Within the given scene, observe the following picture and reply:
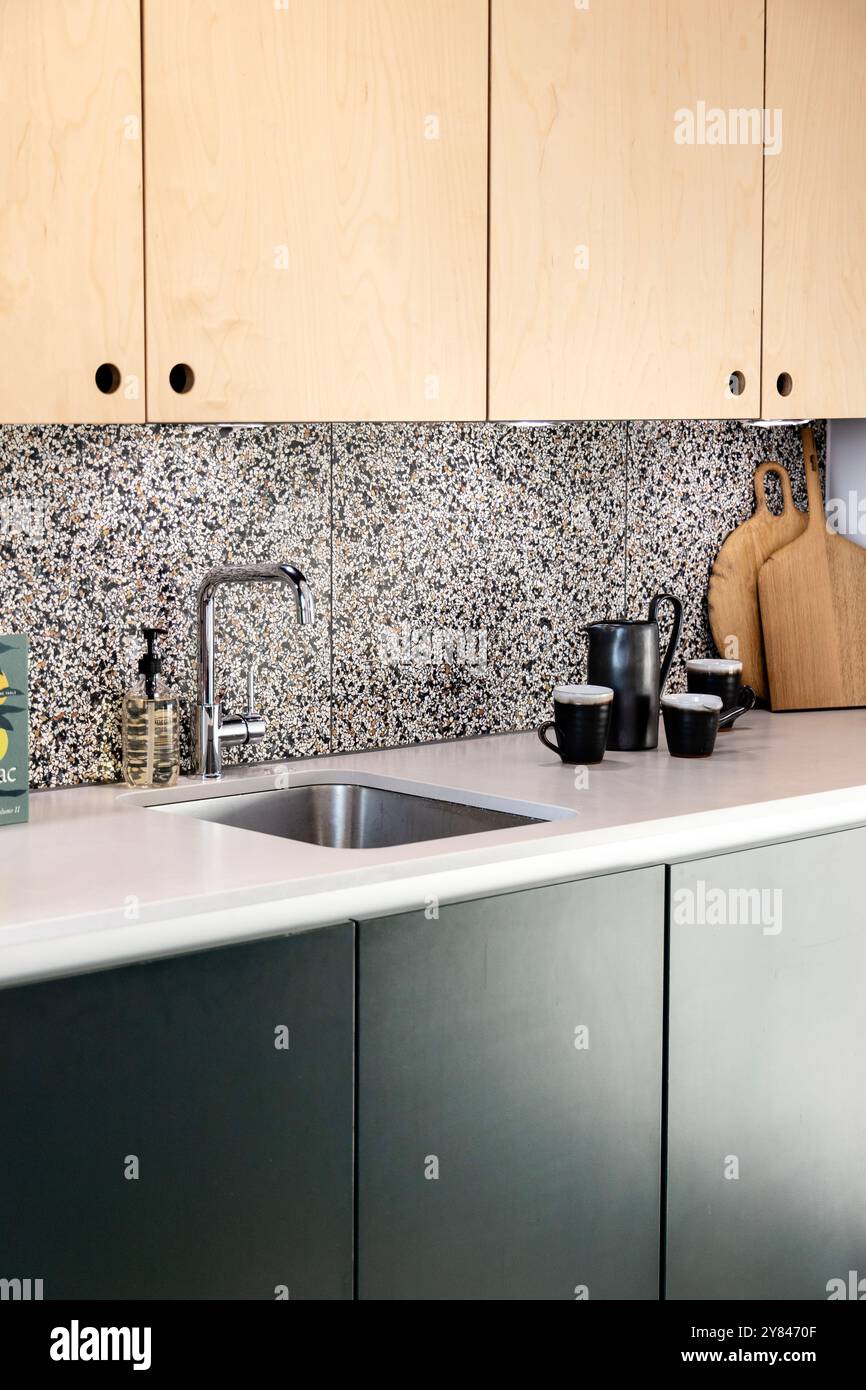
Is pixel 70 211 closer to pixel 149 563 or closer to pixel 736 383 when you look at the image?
pixel 149 563

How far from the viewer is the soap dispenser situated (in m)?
2.26

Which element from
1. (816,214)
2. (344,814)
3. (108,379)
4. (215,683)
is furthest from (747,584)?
(108,379)

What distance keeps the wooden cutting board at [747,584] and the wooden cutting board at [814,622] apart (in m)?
0.03

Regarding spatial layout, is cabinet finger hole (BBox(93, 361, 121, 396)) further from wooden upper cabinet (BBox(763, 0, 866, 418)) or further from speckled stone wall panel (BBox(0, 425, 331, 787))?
wooden upper cabinet (BBox(763, 0, 866, 418))

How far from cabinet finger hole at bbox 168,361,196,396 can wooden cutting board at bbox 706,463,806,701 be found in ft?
4.58

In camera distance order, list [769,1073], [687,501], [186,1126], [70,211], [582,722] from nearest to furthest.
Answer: [186,1126], [70,211], [769,1073], [582,722], [687,501]

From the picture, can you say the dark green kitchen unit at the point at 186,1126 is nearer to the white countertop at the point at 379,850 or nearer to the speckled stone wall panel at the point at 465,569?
the white countertop at the point at 379,850

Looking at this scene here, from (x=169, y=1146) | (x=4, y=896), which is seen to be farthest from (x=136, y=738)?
(x=169, y=1146)

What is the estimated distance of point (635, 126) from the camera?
92.0 inches

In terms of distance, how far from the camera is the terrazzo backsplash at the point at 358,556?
2238mm

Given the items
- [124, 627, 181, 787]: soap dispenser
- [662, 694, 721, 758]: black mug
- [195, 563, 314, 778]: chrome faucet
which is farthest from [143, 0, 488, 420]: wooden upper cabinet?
[662, 694, 721, 758]: black mug

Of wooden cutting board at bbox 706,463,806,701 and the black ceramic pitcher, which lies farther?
wooden cutting board at bbox 706,463,806,701

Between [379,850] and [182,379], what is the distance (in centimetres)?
62

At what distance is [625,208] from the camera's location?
2342mm
